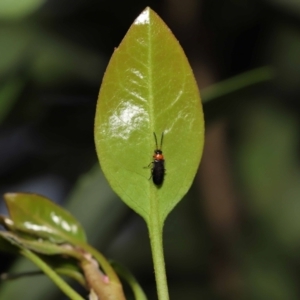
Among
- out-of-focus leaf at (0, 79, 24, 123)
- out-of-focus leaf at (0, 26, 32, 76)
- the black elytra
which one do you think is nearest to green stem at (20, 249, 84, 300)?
the black elytra

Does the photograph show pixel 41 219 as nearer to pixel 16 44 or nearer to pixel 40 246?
pixel 40 246

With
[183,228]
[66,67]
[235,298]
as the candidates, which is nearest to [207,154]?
[235,298]

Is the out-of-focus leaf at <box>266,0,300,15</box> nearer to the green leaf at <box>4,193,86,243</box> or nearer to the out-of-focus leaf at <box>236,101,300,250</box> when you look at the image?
the out-of-focus leaf at <box>236,101,300,250</box>

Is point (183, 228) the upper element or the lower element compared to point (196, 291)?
upper

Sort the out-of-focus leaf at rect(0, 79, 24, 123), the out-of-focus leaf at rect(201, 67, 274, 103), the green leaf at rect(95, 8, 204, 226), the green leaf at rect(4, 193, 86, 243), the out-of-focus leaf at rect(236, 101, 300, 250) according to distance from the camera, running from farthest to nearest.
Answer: the out-of-focus leaf at rect(236, 101, 300, 250), the out-of-focus leaf at rect(0, 79, 24, 123), the out-of-focus leaf at rect(201, 67, 274, 103), the green leaf at rect(4, 193, 86, 243), the green leaf at rect(95, 8, 204, 226)

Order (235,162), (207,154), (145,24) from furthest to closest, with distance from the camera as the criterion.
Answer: (235,162) → (207,154) → (145,24)

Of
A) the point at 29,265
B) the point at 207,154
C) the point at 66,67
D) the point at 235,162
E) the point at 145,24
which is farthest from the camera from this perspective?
the point at 235,162

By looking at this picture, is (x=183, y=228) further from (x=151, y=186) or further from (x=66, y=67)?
(x=151, y=186)
